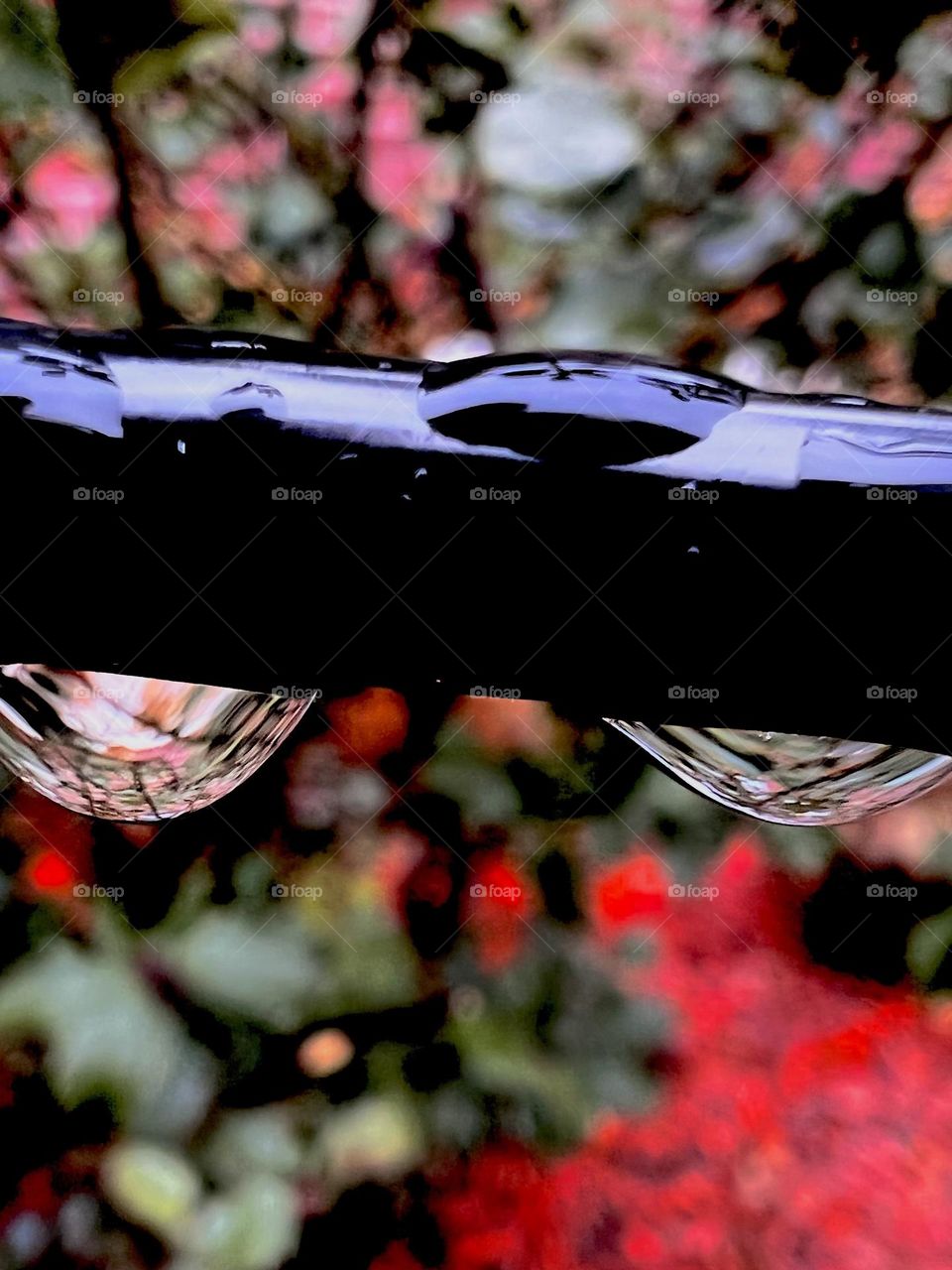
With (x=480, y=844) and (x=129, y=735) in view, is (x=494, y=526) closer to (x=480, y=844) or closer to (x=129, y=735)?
(x=129, y=735)

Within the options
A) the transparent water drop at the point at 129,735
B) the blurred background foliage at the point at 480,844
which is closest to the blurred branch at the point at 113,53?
the blurred background foliage at the point at 480,844

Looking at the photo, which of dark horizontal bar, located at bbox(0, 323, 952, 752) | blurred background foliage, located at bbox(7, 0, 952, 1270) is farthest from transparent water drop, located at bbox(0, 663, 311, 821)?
blurred background foliage, located at bbox(7, 0, 952, 1270)

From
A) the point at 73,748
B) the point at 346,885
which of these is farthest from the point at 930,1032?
the point at 73,748

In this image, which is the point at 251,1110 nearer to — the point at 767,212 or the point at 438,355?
the point at 438,355

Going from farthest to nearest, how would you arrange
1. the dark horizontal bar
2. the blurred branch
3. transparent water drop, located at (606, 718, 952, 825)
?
the blurred branch, transparent water drop, located at (606, 718, 952, 825), the dark horizontal bar

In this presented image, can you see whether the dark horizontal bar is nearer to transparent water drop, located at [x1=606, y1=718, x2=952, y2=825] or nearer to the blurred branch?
transparent water drop, located at [x1=606, y1=718, x2=952, y2=825]

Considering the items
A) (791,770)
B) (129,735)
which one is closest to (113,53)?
(129,735)

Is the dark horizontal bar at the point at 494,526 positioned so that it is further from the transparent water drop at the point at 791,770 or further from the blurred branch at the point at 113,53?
the blurred branch at the point at 113,53
